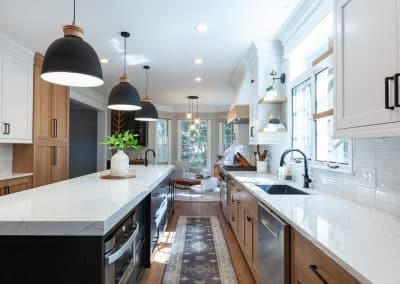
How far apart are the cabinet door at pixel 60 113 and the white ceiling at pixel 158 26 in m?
0.85

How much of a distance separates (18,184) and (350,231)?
413 cm

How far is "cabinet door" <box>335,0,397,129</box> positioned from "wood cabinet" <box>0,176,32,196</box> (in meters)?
3.88

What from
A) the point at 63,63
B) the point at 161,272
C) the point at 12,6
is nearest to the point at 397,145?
the point at 63,63

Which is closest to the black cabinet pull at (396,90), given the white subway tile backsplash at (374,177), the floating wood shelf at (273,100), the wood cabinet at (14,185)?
the white subway tile backsplash at (374,177)

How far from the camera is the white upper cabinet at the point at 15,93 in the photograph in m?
3.68

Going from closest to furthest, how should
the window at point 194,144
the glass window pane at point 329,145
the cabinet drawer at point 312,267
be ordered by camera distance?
1. the cabinet drawer at point 312,267
2. the glass window pane at point 329,145
3. the window at point 194,144

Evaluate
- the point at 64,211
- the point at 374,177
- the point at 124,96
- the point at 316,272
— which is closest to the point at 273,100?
the point at 124,96

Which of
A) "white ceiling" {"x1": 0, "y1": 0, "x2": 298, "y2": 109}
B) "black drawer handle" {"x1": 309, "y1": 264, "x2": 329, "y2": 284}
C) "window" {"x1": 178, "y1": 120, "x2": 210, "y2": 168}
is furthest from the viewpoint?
"window" {"x1": 178, "y1": 120, "x2": 210, "y2": 168}

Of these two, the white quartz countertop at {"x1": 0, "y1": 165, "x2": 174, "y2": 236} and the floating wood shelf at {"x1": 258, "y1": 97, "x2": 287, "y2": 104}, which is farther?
the floating wood shelf at {"x1": 258, "y1": 97, "x2": 287, "y2": 104}

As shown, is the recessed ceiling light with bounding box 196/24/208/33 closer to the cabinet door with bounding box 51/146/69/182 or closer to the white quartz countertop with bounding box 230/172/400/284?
the white quartz countertop with bounding box 230/172/400/284

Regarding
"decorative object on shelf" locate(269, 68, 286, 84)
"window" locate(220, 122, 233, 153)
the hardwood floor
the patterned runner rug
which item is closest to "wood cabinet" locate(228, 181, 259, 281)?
the hardwood floor

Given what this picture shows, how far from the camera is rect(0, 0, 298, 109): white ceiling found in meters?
2.80

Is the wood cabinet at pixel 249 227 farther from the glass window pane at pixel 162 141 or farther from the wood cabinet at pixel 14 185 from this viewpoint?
the glass window pane at pixel 162 141

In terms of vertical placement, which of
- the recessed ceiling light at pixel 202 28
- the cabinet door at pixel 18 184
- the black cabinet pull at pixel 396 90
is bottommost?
the cabinet door at pixel 18 184
